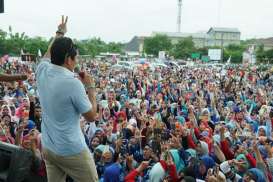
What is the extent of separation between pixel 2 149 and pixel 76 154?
0.48m

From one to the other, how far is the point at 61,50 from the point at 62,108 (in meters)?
0.35

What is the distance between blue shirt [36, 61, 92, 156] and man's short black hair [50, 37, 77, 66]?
0.14ft

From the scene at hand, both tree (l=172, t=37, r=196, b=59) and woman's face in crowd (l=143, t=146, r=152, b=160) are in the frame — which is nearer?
woman's face in crowd (l=143, t=146, r=152, b=160)

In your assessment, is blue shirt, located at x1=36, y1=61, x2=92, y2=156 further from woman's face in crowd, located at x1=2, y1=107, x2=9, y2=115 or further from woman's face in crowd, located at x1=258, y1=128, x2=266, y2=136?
woman's face in crowd, located at x1=258, y1=128, x2=266, y2=136

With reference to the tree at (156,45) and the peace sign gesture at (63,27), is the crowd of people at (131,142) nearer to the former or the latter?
the peace sign gesture at (63,27)

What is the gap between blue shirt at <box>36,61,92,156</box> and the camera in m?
2.49

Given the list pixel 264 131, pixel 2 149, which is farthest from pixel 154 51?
pixel 2 149

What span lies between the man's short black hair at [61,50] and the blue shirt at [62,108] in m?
0.04

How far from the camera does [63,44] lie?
2.57m

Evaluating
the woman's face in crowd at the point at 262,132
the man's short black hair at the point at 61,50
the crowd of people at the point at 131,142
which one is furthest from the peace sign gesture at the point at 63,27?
the woman's face in crowd at the point at 262,132

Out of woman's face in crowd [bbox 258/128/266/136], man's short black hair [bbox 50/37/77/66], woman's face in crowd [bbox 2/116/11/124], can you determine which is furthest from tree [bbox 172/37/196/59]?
man's short black hair [bbox 50/37/77/66]

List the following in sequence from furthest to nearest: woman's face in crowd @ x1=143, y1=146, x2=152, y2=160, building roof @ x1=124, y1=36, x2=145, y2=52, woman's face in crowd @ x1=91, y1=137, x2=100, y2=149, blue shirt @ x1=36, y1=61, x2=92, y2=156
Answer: building roof @ x1=124, y1=36, x2=145, y2=52 < woman's face in crowd @ x1=91, y1=137, x2=100, y2=149 < woman's face in crowd @ x1=143, y1=146, x2=152, y2=160 < blue shirt @ x1=36, y1=61, x2=92, y2=156

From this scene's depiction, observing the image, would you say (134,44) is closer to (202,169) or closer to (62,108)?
(202,169)

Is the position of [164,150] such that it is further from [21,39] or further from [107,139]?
[21,39]
